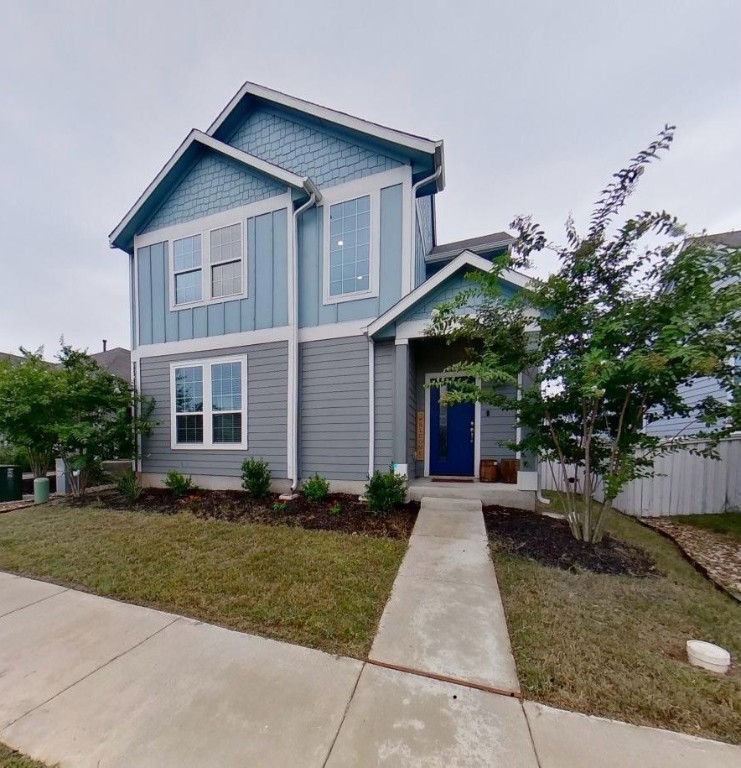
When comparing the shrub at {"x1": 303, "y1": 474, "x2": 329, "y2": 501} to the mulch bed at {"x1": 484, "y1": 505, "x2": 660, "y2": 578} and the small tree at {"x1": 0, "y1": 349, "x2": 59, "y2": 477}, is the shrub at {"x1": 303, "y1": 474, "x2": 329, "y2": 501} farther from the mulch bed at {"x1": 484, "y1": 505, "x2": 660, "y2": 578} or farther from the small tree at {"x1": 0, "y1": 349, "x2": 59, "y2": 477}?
the small tree at {"x1": 0, "y1": 349, "x2": 59, "y2": 477}

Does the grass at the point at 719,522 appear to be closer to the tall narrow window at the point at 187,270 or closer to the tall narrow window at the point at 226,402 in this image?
the tall narrow window at the point at 226,402

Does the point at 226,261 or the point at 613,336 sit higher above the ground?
the point at 226,261

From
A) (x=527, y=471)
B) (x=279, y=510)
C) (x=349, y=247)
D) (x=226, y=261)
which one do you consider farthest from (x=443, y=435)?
(x=226, y=261)

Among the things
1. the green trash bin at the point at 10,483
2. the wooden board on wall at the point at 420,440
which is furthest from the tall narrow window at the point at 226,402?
the green trash bin at the point at 10,483

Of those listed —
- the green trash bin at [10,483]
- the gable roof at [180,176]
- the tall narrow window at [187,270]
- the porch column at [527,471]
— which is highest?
the gable roof at [180,176]

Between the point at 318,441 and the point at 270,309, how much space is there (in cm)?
298

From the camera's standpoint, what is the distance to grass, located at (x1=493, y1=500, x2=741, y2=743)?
1837 mm

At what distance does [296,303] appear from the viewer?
274 inches

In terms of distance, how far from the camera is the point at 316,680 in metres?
2.02

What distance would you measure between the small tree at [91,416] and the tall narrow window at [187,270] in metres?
2.42

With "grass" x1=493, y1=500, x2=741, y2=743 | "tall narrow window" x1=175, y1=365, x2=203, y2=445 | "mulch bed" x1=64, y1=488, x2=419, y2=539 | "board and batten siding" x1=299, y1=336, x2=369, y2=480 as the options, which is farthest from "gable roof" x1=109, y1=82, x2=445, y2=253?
"grass" x1=493, y1=500, x2=741, y2=743

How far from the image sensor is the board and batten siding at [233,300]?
7.09 m

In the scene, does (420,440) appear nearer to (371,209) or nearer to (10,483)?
(371,209)

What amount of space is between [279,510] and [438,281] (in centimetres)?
477
